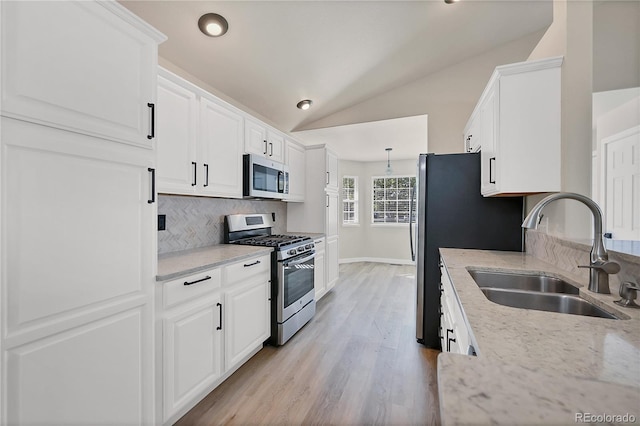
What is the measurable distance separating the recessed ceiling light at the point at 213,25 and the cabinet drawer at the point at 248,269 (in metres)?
1.82

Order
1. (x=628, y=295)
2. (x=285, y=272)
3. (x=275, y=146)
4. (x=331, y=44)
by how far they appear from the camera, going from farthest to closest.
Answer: (x=275, y=146)
(x=331, y=44)
(x=285, y=272)
(x=628, y=295)

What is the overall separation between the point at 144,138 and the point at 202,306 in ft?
3.39

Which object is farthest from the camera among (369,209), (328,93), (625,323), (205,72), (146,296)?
(369,209)

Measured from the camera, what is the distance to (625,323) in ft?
2.81

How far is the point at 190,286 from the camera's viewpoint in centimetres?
166

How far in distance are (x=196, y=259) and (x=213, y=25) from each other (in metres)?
1.79

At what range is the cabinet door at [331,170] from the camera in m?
4.05

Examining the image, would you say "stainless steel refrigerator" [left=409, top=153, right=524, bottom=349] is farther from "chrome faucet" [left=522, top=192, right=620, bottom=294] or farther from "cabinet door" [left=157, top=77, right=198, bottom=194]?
"cabinet door" [left=157, top=77, right=198, bottom=194]

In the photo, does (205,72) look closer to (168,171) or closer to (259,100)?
(259,100)

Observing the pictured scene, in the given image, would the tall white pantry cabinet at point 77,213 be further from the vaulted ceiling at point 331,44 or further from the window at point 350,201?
the window at point 350,201

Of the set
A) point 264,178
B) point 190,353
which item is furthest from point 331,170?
point 190,353

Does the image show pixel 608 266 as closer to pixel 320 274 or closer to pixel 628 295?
pixel 628 295

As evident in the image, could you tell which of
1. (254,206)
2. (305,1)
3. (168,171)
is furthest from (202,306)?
(305,1)

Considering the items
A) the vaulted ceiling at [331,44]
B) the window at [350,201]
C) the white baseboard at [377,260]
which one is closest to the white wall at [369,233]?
the white baseboard at [377,260]
